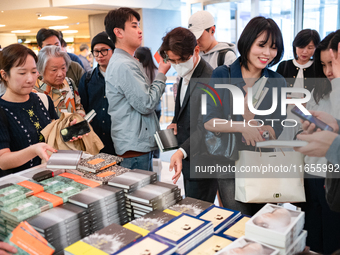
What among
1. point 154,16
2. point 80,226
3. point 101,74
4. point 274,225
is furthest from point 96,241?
point 154,16

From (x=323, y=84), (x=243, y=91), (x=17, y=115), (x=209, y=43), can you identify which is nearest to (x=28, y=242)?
(x=17, y=115)

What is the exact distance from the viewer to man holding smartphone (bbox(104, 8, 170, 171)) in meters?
2.32

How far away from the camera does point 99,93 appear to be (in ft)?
9.52

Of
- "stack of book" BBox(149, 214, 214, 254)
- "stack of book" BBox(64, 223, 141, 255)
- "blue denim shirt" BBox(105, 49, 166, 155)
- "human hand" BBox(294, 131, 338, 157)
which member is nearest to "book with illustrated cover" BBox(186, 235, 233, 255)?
"stack of book" BBox(149, 214, 214, 254)

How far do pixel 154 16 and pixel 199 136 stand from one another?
6027mm

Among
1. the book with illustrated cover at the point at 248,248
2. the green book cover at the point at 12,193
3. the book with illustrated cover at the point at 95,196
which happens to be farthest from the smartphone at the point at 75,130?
the book with illustrated cover at the point at 248,248

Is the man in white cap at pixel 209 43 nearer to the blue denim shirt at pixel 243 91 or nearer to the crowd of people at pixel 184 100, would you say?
the crowd of people at pixel 184 100

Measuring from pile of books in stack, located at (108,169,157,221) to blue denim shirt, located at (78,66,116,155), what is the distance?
3.92 feet

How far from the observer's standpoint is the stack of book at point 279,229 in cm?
108

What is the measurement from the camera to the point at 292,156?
1.61 m

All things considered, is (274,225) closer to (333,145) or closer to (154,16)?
(333,145)

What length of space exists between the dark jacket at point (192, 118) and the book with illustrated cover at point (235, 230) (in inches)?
32.0

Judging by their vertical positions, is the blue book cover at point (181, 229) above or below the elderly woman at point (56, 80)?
below

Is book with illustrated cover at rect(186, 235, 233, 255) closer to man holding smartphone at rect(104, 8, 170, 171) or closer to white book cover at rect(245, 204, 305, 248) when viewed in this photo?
white book cover at rect(245, 204, 305, 248)
